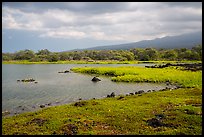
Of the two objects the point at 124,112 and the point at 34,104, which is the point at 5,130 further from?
the point at 34,104

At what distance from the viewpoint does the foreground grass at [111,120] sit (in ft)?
68.3

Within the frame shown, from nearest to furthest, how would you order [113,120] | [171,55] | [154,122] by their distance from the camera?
[154,122]
[113,120]
[171,55]

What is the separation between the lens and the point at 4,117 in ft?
91.3

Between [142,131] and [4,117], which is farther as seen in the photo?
[4,117]

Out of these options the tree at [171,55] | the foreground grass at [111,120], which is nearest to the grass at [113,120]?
the foreground grass at [111,120]

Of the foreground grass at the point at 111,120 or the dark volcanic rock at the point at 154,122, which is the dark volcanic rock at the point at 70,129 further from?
the dark volcanic rock at the point at 154,122

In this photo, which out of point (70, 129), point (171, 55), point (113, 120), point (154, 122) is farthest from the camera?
point (171, 55)

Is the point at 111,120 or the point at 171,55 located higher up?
the point at 171,55

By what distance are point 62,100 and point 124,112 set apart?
14.3 metres

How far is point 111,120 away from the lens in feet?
78.0

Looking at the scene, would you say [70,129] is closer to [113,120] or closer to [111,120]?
[111,120]

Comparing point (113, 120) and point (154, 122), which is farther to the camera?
point (113, 120)

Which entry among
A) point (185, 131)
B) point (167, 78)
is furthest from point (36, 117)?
point (167, 78)

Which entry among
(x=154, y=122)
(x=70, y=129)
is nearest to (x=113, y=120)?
(x=154, y=122)
